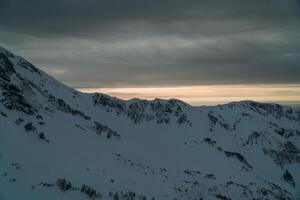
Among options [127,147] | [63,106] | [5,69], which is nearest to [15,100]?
[5,69]

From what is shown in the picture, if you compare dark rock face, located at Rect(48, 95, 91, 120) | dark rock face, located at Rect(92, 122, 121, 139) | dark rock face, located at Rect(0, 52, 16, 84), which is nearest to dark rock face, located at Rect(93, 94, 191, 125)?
dark rock face, located at Rect(92, 122, 121, 139)

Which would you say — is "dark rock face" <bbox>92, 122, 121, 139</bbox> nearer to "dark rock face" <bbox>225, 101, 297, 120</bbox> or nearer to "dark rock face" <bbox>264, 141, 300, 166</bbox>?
"dark rock face" <bbox>264, 141, 300, 166</bbox>

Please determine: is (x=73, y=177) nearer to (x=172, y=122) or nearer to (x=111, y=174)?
(x=111, y=174)

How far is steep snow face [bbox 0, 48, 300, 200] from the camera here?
132 feet

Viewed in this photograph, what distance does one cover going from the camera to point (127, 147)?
72.1 m

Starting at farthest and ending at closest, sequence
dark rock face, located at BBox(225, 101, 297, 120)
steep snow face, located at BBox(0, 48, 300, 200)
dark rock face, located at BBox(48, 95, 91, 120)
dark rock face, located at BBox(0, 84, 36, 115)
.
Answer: dark rock face, located at BBox(225, 101, 297, 120)
dark rock face, located at BBox(48, 95, 91, 120)
dark rock face, located at BBox(0, 84, 36, 115)
steep snow face, located at BBox(0, 48, 300, 200)

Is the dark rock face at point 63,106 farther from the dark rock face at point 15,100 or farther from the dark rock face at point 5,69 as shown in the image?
the dark rock face at point 15,100

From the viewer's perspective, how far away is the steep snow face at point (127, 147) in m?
40.4

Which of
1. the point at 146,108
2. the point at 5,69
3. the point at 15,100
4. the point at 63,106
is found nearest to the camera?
the point at 15,100

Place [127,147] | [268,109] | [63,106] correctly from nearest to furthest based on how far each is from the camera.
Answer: [63,106] → [127,147] → [268,109]

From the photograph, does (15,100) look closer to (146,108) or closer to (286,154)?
(146,108)

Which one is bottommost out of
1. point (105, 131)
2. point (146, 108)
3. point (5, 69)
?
point (105, 131)

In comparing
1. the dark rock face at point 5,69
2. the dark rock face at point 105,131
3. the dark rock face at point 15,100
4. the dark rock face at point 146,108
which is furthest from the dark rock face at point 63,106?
the dark rock face at point 146,108

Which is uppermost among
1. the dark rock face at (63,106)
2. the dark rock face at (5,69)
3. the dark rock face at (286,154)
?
the dark rock face at (5,69)
